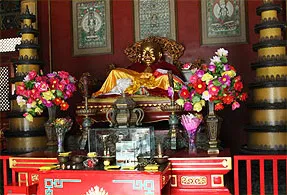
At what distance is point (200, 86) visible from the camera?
3.06 metres

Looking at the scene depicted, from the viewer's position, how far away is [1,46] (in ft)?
17.0

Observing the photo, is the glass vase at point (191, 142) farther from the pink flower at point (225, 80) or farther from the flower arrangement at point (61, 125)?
the flower arrangement at point (61, 125)

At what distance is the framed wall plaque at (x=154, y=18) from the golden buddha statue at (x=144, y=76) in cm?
22

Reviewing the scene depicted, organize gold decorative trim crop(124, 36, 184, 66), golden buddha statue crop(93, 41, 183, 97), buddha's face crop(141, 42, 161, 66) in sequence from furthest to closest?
1. gold decorative trim crop(124, 36, 184, 66)
2. buddha's face crop(141, 42, 161, 66)
3. golden buddha statue crop(93, 41, 183, 97)

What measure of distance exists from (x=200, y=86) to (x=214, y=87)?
110mm

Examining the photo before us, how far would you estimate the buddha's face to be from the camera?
15.5ft

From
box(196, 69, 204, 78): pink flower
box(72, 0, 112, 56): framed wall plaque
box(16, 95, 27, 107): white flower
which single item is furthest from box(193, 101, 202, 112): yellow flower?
box(72, 0, 112, 56): framed wall plaque

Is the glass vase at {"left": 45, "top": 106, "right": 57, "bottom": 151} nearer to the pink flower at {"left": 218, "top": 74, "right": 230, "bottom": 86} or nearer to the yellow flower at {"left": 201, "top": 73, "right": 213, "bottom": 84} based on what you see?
the yellow flower at {"left": 201, "top": 73, "right": 213, "bottom": 84}

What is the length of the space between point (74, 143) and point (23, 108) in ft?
2.36

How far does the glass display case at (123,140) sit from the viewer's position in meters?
2.86

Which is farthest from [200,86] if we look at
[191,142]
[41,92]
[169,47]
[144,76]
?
[169,47]

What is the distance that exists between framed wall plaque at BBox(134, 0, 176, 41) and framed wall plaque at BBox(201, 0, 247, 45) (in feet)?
1.29

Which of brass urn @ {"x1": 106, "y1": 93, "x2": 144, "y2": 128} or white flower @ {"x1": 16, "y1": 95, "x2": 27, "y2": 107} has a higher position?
white flower @ {"x1": 16, "y1": 95, "x2": 27, "y2": 107}

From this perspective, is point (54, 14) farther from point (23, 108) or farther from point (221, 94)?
point (221, 94)
